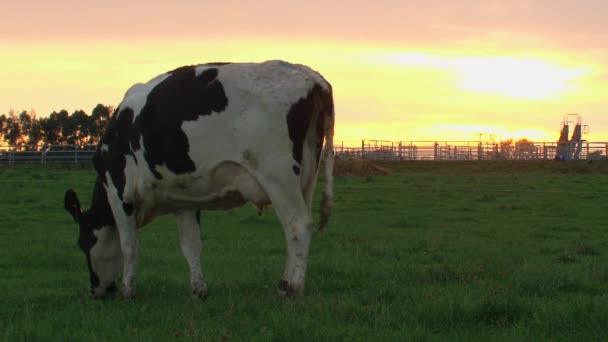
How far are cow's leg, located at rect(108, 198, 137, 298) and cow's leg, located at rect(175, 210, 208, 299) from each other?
20.5 inches

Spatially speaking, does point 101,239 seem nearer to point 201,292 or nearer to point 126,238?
point 126,238

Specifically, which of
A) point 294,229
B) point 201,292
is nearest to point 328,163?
point 294,229

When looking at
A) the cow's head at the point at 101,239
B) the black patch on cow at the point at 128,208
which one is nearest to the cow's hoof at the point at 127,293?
the cow's head at the point at 101,239

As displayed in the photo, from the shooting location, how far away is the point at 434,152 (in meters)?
68.8

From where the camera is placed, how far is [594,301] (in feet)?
23.9

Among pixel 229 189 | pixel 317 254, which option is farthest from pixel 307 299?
pixel 317 254

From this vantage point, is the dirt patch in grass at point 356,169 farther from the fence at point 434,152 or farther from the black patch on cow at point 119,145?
the black patch on cow at point 119,145

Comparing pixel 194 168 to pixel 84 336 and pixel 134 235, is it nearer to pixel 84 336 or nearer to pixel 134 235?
pixel 134 235

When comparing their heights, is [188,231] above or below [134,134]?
below

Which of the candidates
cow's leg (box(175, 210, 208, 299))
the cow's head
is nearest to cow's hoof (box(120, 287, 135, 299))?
the cow's head

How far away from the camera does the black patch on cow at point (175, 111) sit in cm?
800

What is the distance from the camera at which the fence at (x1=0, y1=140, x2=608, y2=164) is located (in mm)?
58125

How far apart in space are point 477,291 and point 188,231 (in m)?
3.19

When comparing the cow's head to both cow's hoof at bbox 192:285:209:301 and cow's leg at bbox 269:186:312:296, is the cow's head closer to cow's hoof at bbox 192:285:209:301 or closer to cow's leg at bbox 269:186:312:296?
cow's hoof at bbox 192:285:209:301
